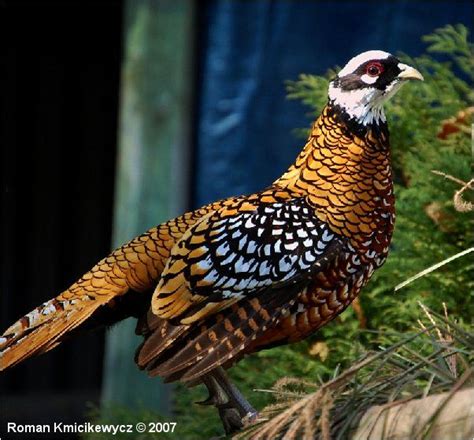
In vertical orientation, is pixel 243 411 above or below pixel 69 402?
above

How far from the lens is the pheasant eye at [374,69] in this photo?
3.49 meters

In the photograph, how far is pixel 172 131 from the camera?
5.92 m

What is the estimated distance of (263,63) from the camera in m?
6.04

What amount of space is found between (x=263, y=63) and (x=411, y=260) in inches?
81.3

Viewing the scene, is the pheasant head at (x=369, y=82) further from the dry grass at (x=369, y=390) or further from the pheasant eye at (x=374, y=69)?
the dry grass at (x=369, y=390)

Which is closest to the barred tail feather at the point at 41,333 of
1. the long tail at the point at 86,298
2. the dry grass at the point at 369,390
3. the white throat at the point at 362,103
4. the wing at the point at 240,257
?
the long tail at the point at 86,298

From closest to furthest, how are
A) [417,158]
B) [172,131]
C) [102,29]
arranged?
[417,158] → [172,131] → [102,29]

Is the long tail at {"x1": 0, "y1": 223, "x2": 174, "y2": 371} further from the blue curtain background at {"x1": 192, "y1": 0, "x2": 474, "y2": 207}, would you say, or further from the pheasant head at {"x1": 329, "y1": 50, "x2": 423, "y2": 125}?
the blue curtain background at {"x1": 192, "y1": 0, "x2": 474, "y2": 207}

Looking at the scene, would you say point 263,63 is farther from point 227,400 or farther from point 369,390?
point 369,390

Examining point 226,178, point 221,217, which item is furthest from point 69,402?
point 221,217

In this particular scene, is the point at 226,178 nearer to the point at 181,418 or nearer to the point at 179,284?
the point at 181,418

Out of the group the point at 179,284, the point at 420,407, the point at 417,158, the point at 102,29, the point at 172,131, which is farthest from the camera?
the point at 102,29

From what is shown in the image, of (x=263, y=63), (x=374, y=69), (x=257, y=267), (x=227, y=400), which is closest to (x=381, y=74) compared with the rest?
(x=374, y=69)

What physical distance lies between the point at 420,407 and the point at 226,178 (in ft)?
10.8
